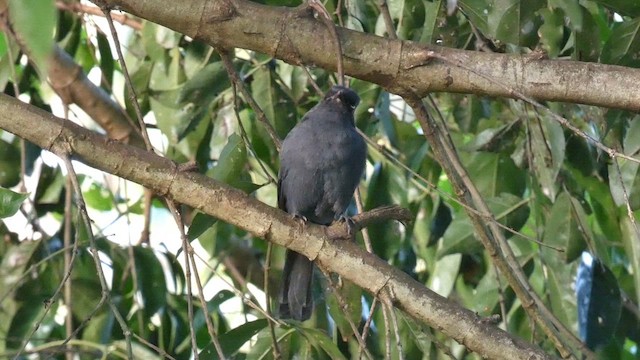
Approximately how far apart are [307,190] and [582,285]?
101 centimetres

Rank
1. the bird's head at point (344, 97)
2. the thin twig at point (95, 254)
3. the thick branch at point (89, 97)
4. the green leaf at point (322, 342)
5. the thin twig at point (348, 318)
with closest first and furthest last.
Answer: the thin twig at point (95, 254) < the thin twig at point (348, 318) < the green leaf at point (322, 342) < the bird's head at point (344, 97) < the thick branch at point (89, 97)

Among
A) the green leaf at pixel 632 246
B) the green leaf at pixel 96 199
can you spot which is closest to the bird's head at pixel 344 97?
the green leaf at pixel 632 246

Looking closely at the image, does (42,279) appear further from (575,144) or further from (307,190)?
(575,144)

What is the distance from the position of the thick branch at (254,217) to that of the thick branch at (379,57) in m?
0.35

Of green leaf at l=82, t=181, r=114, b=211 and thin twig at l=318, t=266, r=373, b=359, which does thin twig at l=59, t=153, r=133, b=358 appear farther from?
green leaf at l=82, t=181, r=114, b=211

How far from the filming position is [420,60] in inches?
87.8

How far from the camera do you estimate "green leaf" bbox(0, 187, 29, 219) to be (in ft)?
6.71

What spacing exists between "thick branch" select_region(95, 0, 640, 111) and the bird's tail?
Answer: 959 mm

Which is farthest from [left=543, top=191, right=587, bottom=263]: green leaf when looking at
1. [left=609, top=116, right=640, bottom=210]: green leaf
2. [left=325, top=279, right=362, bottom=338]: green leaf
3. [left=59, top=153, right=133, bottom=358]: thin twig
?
[left=59, top=153, right=133, bottom=358]: thin twig

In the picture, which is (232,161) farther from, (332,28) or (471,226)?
(471,226)

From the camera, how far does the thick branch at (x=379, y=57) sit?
2.13 meters

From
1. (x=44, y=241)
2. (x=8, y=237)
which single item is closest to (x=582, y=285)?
(x=44, y=241)

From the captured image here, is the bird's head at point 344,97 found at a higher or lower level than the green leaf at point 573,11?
lower

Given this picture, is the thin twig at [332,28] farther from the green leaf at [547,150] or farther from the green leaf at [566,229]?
the green leaf at [566,229]
